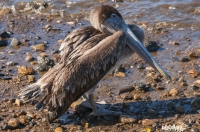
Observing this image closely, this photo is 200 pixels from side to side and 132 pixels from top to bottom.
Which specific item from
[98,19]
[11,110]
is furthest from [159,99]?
[11,110]

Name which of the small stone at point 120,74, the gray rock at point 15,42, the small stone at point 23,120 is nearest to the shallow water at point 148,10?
the gray rock at point 15,42

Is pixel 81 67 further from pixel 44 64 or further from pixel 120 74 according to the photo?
pixel 44 64

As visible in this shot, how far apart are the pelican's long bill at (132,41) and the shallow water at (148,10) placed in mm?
2937

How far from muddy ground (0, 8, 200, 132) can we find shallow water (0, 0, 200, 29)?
1.01ft

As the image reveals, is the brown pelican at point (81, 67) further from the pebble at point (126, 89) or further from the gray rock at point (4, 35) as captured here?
the gray rock at point (4, 35)

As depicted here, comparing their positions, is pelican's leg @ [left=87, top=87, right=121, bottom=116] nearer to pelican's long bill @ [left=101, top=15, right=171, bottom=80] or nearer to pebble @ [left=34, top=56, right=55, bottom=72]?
pelican's long bill @ [left=101, top=15, right=171, bottom=80]

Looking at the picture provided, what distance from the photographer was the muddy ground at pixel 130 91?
17.5 ft

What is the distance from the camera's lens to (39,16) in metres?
9.91

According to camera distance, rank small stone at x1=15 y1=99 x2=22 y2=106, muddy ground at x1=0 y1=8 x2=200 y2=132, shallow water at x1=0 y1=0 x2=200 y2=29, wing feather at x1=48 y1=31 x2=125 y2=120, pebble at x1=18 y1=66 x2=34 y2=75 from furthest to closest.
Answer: shallow water at x1=0 y1=0 x2=200 y2=29, pebble at x1=18 y1=66 x2=34 y2=75, small stone at x1=15 y1=99 x2=22 y2=106, muddy ground at x1=0 y1=8 x2=200 y2=132, wing feather at x1=48 y1=31 x2=125 y2=120

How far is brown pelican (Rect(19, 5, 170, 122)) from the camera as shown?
5090 millimetres

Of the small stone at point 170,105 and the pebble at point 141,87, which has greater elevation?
the pebble at point 141,87

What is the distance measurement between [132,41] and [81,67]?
0.95 metres

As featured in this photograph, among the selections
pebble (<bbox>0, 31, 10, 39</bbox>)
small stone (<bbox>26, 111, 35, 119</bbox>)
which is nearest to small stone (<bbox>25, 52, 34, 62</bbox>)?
pebble (<bbox>0, 31, 10, 39</bbox>)

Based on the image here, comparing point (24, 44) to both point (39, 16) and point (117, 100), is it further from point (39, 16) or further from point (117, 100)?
point (117, 100)
